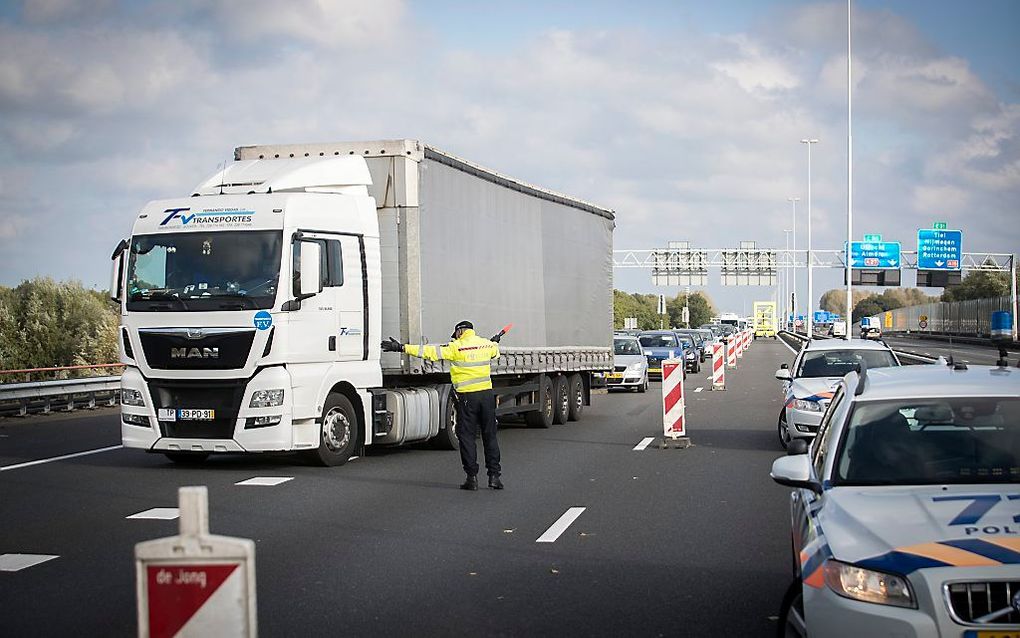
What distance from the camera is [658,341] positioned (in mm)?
43438

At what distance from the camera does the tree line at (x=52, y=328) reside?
59.0 meters

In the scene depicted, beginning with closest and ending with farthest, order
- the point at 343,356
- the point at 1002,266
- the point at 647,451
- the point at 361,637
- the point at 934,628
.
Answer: the point at 934,628 → the point at 361,637 → the point at 343,356 → the point at 647,451 → the point at 1002,266

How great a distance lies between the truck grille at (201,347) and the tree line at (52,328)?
1744 inches

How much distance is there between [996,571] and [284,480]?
10.6 m

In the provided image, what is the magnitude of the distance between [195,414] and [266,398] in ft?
3.01

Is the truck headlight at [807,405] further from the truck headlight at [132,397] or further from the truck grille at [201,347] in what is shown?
the truck headlight at [132,397]

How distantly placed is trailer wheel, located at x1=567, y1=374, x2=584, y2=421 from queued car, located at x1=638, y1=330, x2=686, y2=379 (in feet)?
45.3

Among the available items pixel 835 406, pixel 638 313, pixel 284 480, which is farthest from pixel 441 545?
pixel 638 313

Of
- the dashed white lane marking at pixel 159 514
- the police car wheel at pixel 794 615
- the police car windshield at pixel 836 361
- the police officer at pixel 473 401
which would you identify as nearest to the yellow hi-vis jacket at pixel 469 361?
the police officer at pixel 473 401

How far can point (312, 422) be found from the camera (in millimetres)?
15141

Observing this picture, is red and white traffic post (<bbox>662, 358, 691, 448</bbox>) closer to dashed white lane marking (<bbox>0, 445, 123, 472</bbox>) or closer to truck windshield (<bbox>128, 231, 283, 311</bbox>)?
truck windshield (<bbox>128, 231, 283, 311</bbox>)

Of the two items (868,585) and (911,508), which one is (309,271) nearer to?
(911,508)

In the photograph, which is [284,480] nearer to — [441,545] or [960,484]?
[441,545]

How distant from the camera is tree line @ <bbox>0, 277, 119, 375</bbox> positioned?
5903 cm
